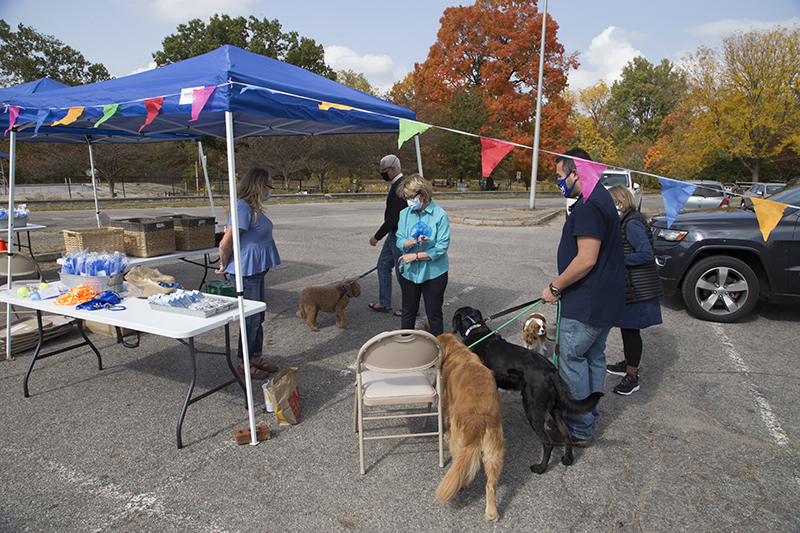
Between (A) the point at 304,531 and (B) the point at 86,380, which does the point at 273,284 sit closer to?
(B) the point at 86,380

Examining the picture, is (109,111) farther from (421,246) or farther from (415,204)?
(421,246)

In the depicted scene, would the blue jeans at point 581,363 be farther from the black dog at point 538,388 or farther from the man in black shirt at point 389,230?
the man in black shirt at point 389,230

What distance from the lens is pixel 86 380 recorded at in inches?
160

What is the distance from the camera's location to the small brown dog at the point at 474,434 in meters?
2.29

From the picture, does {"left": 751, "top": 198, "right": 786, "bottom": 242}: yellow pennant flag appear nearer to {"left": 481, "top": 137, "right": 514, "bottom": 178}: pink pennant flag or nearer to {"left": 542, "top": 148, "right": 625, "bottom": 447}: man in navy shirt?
{"left": 542, "top": 148, "right": 625, "bottom": 447}: man in navy shirt

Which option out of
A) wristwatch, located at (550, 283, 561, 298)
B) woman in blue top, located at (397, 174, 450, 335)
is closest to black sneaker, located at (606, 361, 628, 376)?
woman in blue top, located at (397, 174, 450, 335)

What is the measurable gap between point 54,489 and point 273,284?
476 cm

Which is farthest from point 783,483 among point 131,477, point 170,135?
point 170,135

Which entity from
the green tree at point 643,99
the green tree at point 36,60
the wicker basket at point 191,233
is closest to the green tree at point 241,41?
the green tree at point 36,60

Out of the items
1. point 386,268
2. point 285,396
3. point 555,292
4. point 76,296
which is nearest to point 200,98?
point 76,296

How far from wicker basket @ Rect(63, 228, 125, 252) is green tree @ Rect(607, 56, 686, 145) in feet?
210

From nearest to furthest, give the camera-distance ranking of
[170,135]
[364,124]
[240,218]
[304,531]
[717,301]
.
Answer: [304,531], [240,218], [364,124], [717,301], [170,135]

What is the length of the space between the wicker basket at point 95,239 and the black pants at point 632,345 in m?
5.68

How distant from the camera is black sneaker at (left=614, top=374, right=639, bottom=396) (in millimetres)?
3852
